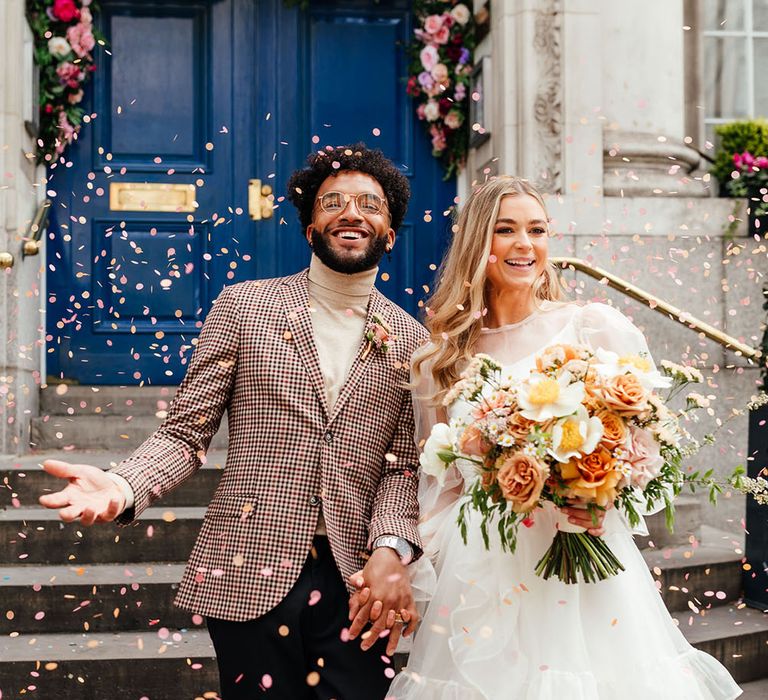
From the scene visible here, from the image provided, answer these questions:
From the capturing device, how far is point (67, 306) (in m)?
6.17

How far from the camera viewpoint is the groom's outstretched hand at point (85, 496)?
2.31 metres

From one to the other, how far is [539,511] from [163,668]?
6.25 ft

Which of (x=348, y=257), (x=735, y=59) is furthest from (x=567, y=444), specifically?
(x=735, y=59)

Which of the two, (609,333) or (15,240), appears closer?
(609,333)

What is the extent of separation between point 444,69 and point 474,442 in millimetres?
4401

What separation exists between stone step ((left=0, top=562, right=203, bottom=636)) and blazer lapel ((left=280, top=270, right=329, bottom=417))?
6.00ft

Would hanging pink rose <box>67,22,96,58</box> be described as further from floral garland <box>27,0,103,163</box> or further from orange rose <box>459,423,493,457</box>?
orange rose <box>459,423,493,457</box>

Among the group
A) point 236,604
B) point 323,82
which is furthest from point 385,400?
point 323,82

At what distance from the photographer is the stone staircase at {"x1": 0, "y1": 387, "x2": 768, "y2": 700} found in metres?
3.88

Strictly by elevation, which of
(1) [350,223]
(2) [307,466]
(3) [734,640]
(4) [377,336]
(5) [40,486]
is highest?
(1) [350,223]

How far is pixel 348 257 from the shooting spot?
2832 millimetres

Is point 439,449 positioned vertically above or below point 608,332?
below

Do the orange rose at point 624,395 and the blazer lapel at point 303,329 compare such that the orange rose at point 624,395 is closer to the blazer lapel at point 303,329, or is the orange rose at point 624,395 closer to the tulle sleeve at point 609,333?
the tulle sleeve at point 609,333

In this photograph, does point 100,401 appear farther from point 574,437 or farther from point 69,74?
point 574,437
